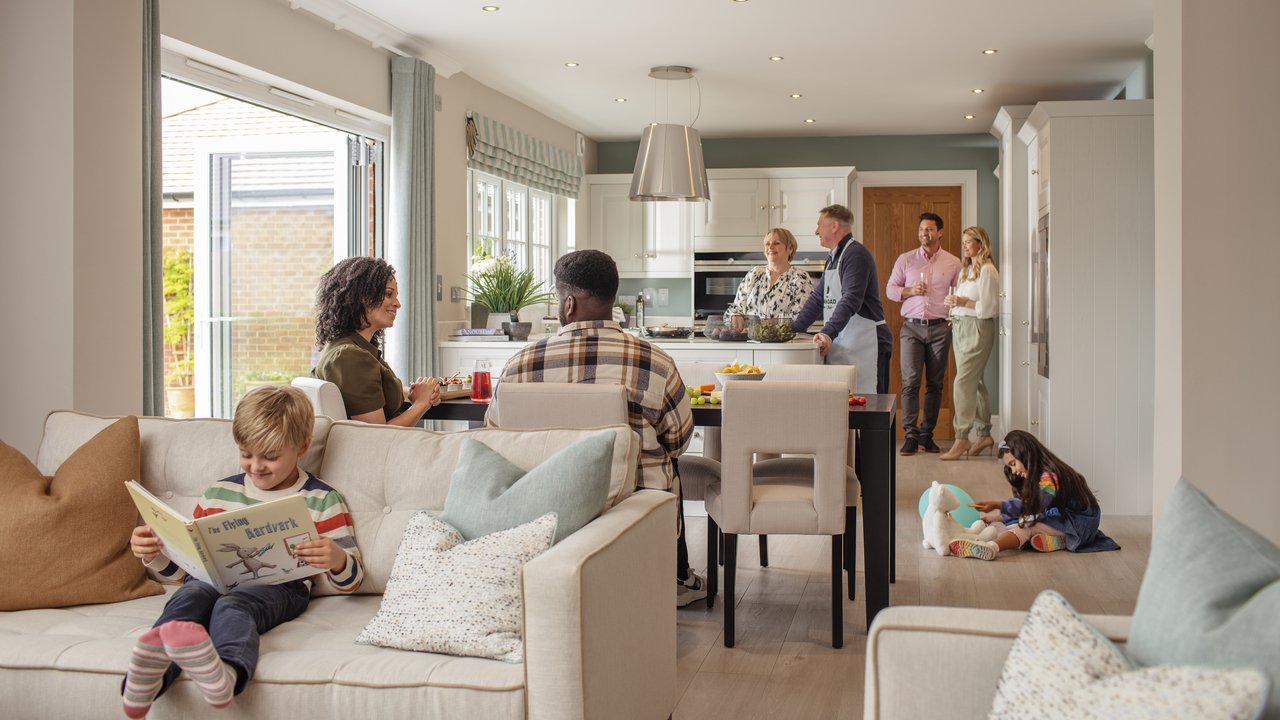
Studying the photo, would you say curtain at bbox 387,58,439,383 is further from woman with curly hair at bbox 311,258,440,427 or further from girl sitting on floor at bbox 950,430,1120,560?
girl sitting on floor at bbox 950,430,1120,560

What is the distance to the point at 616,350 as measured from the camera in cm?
260

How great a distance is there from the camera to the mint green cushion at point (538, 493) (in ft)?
5.90

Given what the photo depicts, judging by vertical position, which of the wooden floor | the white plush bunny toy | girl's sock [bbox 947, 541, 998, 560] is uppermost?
the white plush bunny toy

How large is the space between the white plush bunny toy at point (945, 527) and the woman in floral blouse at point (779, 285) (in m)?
1.61

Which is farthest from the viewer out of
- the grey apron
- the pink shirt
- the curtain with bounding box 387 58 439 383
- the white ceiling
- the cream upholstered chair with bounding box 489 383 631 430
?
the pink shirt

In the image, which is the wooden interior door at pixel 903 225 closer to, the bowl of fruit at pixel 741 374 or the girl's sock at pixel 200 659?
the bowl of fruit at pixel 741 374

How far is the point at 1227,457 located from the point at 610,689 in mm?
2458

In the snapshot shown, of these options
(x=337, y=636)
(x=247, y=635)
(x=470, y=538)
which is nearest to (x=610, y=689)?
(x=470, y=538)

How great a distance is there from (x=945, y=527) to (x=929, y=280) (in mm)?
3017

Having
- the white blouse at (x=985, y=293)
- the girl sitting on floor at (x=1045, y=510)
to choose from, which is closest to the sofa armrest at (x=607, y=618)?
the girl sitting on floor at (x=1045, y=510)

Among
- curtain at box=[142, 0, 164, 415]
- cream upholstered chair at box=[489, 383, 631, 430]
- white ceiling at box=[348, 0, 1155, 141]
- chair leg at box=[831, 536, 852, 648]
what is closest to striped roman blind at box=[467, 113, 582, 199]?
white ceiling at box=[348, 0, 1155, 141]

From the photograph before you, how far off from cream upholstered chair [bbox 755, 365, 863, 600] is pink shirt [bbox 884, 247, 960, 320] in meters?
2.94

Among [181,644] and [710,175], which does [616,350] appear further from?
[710,175]

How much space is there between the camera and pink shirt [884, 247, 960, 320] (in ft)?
21.1
